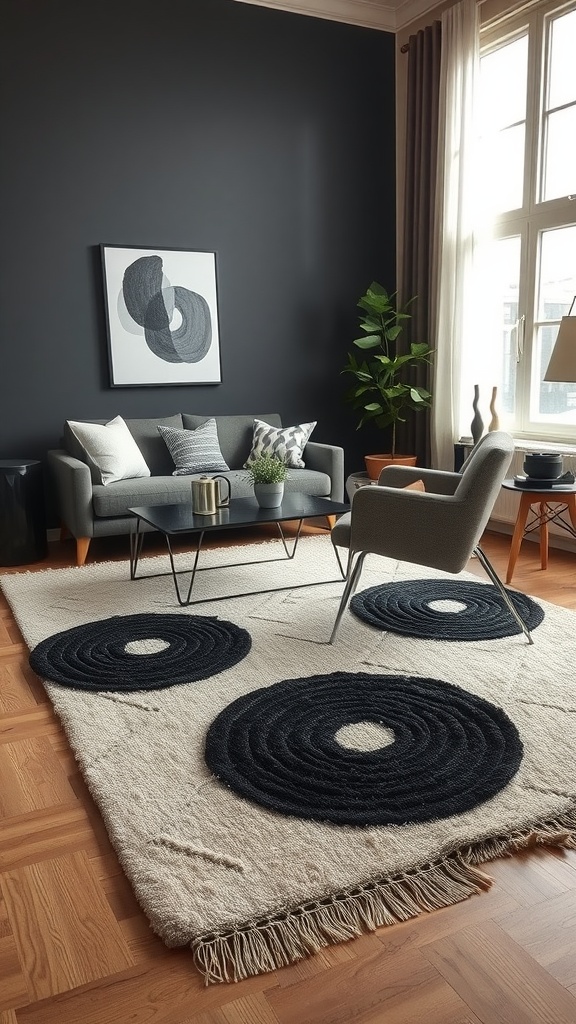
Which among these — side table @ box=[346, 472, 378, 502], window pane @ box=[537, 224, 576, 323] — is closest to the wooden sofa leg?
side table @ box=[346, 472, 378, 502]

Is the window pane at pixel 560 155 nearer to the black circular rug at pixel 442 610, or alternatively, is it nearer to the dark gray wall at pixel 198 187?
the dark gray wall at pixel 198 187

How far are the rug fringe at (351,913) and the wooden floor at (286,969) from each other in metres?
0.02

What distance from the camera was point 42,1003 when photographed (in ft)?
4.72

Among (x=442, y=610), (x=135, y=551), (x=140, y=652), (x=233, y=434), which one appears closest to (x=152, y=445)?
(x=233, y=434)

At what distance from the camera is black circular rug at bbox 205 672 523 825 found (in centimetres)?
200

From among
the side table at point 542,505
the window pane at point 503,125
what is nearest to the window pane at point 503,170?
the window pane at point 503,125

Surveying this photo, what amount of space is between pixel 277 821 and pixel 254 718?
0.52 metres

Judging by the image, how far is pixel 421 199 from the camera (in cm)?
561

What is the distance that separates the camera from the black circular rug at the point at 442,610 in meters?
3.20

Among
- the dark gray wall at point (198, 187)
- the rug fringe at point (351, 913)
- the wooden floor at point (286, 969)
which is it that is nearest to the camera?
the wooden floor at point (286, 969)

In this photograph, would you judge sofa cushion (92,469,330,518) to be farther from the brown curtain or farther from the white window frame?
the white window frame

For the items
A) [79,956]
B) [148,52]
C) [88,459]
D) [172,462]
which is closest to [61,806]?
[79,956]

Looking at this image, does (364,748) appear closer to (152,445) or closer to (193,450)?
(193,450)

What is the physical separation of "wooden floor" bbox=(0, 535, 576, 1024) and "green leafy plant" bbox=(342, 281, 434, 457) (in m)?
4.01
